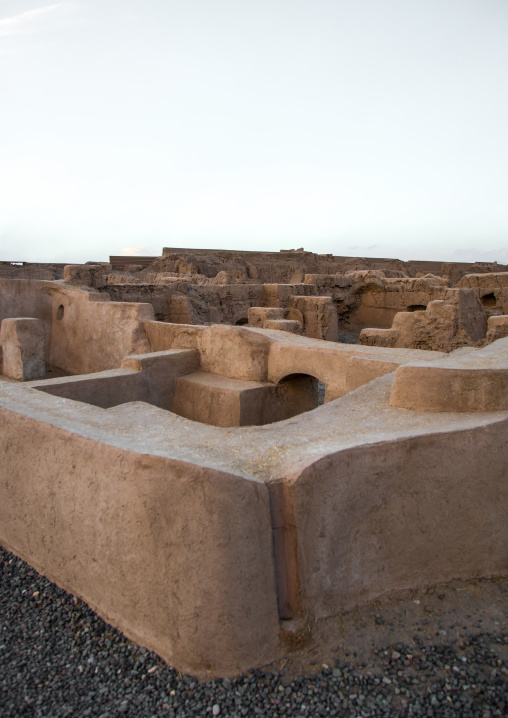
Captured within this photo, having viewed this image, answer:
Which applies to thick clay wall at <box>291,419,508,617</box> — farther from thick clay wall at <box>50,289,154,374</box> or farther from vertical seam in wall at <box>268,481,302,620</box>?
thick clay wall at <box>50,289,154,374</box>

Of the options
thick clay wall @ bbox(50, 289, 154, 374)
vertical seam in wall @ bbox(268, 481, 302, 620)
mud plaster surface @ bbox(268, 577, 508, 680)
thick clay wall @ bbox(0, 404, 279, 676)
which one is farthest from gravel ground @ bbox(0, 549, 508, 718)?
thick clay wall @ bbox(50, 289, 154, 374)

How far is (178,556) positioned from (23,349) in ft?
14.3

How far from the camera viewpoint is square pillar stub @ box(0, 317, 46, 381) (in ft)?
20.1

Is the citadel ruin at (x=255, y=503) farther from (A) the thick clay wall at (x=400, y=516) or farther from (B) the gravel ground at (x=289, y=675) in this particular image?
(B) the gravel ground at (x=289, y=675)

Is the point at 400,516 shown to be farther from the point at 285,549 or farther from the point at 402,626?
the point at 285,549

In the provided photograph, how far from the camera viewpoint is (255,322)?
30.7 ft

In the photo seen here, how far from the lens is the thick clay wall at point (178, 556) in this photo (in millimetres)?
2525

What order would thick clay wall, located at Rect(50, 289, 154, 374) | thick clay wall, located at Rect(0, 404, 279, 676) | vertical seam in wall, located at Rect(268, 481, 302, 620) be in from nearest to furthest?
thick clay wall, located at Rect(0, 404, 279, 676) < vertical seam in wall, located at Rect(268, 481, 302, 620) < thick clay wall, located at Rect(50, 289, 154, 374)

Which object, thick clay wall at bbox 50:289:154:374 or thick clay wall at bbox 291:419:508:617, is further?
thick clay wall at bbox 50:289:154:374

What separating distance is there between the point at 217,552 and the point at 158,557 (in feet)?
1.06

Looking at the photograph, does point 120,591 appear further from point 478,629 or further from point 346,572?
point 478,629

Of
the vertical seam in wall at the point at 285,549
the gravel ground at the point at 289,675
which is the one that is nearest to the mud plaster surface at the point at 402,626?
the gravel ground at the point at 289,675

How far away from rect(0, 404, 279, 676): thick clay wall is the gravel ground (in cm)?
11

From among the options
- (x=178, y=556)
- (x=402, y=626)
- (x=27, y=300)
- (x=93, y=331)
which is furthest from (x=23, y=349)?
(x=402, y=626)
